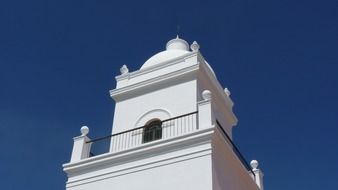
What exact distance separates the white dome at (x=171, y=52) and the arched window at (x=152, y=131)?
3415 mm

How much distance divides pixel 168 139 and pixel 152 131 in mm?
2014

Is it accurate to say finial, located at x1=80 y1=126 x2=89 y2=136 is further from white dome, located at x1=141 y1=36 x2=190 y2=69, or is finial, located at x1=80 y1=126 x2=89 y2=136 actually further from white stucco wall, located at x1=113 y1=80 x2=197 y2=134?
white dome, located at x1=141 y1=36 x2=190 y2=69

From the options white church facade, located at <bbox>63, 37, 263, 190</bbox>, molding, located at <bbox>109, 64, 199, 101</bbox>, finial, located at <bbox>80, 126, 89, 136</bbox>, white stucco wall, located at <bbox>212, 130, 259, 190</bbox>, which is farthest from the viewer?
molding, located at <bbox>109, 64, 199, 101</bbox>

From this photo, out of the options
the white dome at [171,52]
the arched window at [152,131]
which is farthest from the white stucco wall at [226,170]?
the white dome at [171,52]

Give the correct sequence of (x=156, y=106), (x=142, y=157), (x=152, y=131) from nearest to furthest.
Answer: (x=142, y=157) < (x=152, y=131) < (x=156, y=106)

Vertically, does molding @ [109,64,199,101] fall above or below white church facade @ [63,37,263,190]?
above

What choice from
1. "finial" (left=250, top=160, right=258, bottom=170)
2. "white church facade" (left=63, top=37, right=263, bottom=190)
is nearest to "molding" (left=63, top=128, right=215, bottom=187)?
"white church facade" (left=63, top=37, right=263, bottom=190)

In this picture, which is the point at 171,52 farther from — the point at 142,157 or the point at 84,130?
the point at 142,157

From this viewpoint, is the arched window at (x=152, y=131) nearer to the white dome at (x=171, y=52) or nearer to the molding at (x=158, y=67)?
the molding at (x=158, y=67)

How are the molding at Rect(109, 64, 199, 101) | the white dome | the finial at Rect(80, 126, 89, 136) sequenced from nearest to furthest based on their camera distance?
the finial at Rect(80, 126, 89, 136) → the molding at Rect(109, 64, 199, 101) → the white dome

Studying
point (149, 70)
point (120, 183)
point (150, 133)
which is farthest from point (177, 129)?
point (149, 70)

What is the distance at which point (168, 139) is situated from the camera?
13617 millimetres

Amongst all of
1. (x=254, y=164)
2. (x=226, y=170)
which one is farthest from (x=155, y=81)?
(x=226, y=170)

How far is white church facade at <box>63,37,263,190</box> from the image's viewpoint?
515 inches
